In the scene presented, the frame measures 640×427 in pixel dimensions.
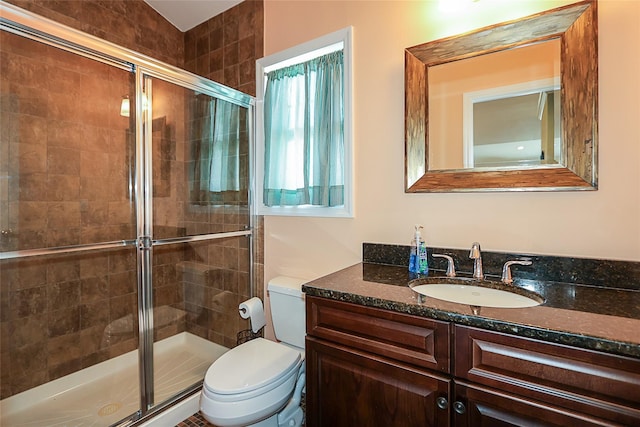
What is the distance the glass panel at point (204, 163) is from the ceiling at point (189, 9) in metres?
0.74

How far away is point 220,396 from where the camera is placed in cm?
133

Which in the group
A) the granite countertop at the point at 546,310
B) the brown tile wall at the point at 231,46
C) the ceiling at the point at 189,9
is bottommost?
the granite countertop at the point at 546,310

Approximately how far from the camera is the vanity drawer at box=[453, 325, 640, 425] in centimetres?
73

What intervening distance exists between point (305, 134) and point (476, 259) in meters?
1.14

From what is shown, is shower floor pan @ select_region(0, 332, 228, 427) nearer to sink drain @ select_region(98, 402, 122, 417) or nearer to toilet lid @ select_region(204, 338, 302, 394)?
sink drain @ select_region(98, 402, 122, 417)

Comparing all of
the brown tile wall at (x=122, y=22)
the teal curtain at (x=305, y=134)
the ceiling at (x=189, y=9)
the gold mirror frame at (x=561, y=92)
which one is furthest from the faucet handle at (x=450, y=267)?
the brown tile wall at (x=122, y=22)

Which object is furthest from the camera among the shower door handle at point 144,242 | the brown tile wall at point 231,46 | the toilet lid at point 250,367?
the brown tile wall at point 231,46

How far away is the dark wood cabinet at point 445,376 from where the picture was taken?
0.76 metres

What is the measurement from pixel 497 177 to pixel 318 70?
114 cm

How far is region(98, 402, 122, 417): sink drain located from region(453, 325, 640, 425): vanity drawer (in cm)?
188

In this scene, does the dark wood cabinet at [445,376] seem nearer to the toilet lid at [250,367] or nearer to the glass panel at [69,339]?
the toilet lid at [250,367]

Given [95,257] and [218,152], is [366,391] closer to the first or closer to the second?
[218,152]

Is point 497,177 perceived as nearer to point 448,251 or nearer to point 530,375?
point 448,251

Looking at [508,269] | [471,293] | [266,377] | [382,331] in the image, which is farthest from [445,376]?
[266,377]
